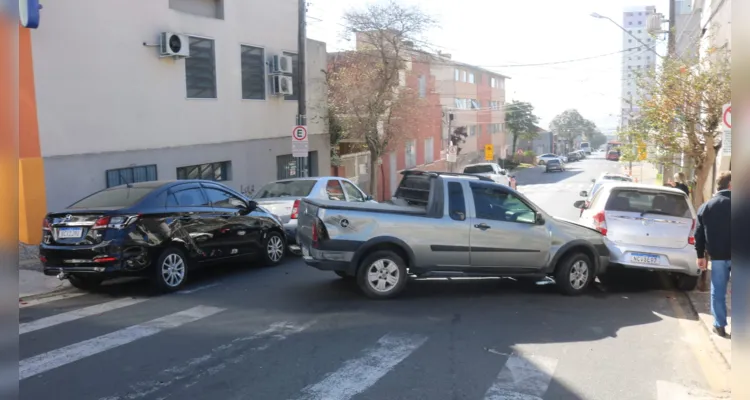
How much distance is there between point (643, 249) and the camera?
970cm

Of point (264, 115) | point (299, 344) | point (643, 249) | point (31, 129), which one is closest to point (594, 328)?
point (643, 249)

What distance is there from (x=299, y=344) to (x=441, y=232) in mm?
2949

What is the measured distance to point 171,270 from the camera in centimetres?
927

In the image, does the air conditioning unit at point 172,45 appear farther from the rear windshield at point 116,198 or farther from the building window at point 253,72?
the rear windshield at point 116,198

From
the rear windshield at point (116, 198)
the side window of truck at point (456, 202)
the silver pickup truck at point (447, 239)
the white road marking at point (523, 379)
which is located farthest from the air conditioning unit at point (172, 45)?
the white road marking at point (523, 379)

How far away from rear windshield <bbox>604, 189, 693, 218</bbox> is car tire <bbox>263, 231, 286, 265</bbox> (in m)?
5.75

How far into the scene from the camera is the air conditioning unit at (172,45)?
15914 mm

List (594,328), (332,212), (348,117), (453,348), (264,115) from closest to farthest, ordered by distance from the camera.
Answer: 1. (453,348)
2. (594,328)
3. (332,212)
4. (264,115)
5. (348,117)

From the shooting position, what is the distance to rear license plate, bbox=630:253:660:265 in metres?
9.61

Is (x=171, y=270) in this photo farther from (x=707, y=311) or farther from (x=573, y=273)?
(x=707, y=311)

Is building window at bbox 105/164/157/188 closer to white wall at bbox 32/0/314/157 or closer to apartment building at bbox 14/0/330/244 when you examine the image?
apartment building at bbox 14/0/330/244

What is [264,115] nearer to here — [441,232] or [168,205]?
[168,205]

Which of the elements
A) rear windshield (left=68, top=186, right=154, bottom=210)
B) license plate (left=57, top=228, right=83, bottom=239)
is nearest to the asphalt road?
license plate (left=57, top=228, right=83, bottom=239)

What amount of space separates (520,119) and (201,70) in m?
59.1
